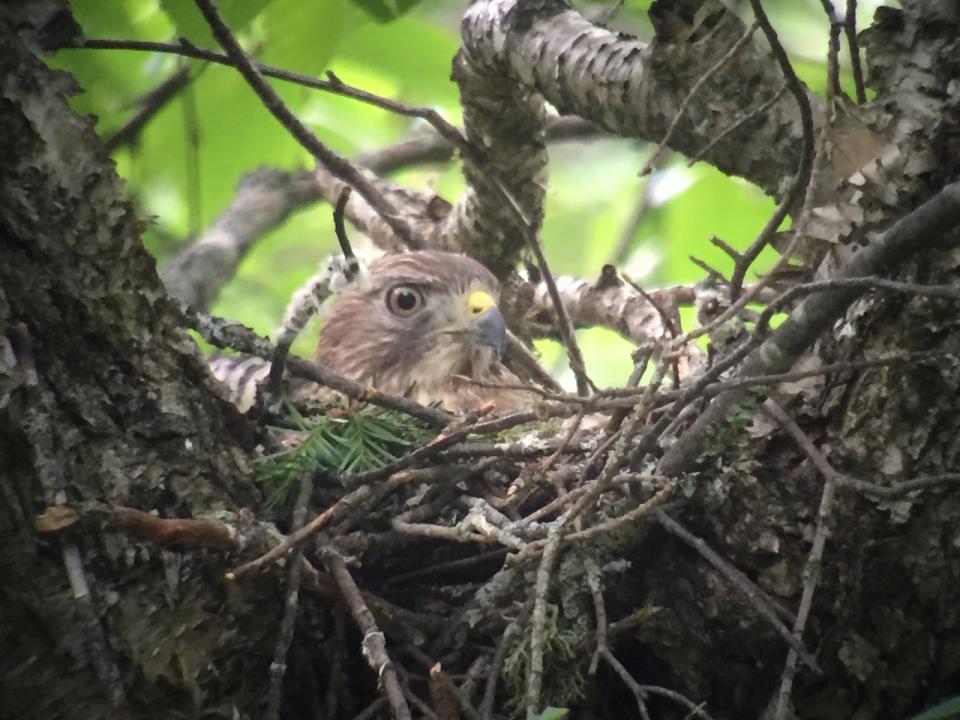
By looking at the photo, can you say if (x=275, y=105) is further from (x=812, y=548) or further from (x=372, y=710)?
(x=812, y=548)

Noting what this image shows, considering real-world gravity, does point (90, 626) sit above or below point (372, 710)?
above

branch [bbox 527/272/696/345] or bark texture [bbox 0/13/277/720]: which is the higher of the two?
branch [bbox 527/272/696/345]

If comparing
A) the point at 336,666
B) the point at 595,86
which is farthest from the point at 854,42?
the point at 336,666

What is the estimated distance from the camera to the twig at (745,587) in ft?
4.41

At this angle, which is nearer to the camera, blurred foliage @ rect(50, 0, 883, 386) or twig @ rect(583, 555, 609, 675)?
twig @ rect(583, 555, 609, 675)

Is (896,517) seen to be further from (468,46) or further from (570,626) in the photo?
(468,46)

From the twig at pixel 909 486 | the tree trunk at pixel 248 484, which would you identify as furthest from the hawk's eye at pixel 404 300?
the twig at pixel 909 486

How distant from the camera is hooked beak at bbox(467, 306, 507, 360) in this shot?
251 cm

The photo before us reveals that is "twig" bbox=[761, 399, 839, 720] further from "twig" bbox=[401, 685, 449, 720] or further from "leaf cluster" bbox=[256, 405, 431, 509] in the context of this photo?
"leaf cluster" bbox=[256, 405, 431, 509]

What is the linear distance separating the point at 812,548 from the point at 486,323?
1313 mm

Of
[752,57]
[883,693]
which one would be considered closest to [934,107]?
[752,57]

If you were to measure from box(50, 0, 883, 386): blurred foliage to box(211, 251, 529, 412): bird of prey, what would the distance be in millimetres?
434

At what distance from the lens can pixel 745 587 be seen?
142cm

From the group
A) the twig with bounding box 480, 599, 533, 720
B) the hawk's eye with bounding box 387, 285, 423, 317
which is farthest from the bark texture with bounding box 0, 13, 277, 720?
the hawk's eye with bounding box 387, 285, 423, 317
